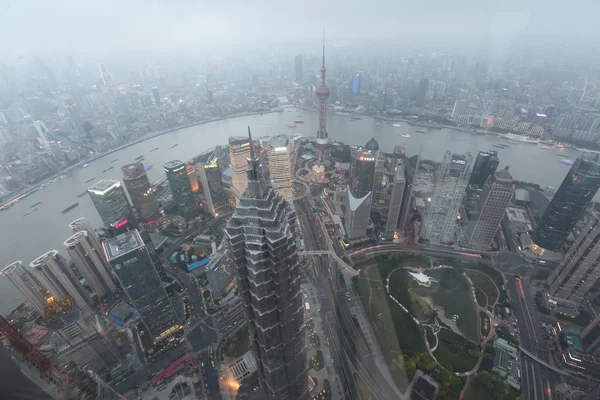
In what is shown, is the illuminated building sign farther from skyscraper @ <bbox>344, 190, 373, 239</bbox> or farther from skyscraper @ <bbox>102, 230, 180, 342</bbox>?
skyscraper @ <bbox>344, 190, 373, 239</bbox>

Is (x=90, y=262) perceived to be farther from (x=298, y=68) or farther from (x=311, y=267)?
(x=298, y=68)

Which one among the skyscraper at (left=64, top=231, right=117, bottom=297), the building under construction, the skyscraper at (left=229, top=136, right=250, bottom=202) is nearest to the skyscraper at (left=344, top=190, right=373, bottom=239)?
the skyscraper at (left=229, top=136, right=250, bottom=202)

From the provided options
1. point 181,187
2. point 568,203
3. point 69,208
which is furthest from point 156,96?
point 568,203

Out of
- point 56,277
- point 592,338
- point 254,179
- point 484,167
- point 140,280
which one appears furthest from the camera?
point 484,167

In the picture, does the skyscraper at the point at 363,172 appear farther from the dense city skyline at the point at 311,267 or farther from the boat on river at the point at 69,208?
the boat on river at the point at 69,208

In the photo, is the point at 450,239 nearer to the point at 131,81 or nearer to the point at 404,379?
the point at 404,379

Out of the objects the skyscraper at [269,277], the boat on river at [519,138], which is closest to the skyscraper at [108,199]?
the skyscraper at [269,277]

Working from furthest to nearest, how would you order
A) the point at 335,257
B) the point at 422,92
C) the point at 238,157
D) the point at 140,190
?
the point at 422,92, the point at 238,157, the point at 140,190, the point at 335,257
